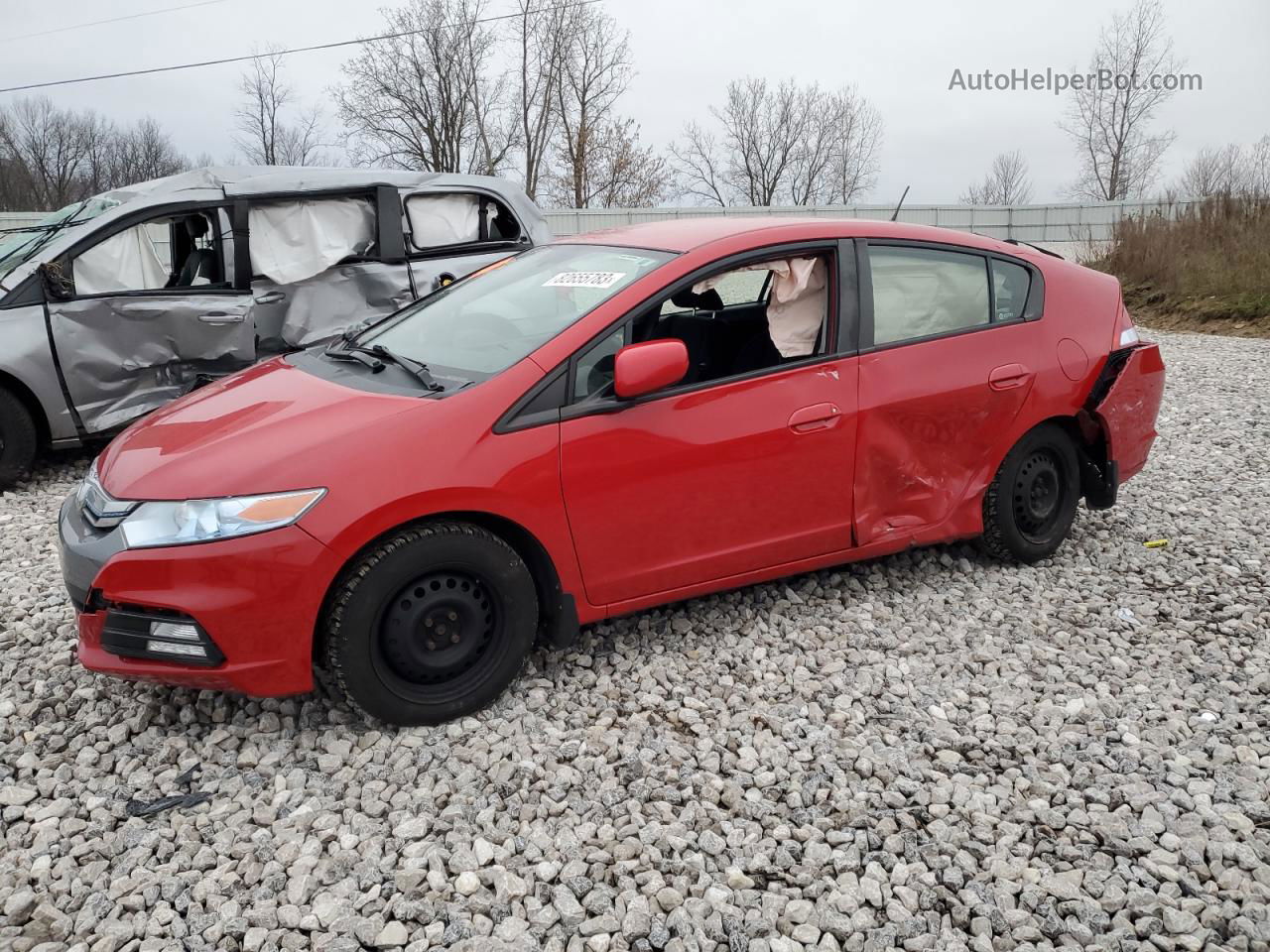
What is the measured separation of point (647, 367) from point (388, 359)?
1.04m

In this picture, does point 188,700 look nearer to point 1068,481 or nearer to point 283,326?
point 1068,481

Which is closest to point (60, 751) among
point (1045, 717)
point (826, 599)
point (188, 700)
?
point (188, 700)

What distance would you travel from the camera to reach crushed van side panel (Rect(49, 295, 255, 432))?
6.35 meters

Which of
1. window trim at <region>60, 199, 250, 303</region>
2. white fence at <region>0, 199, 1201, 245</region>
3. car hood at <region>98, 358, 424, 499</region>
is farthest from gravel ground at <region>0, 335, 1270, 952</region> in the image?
white fence at <region>0, 199, 1201, 245</region>

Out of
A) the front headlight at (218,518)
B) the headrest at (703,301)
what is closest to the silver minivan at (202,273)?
the headrest at (703,301)

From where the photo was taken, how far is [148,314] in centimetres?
660

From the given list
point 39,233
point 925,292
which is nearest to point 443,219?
point 39,233

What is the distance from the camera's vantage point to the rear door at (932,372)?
396 centimetres

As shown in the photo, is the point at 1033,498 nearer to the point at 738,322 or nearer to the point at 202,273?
the point at 738,322

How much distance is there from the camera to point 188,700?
11.4 feet

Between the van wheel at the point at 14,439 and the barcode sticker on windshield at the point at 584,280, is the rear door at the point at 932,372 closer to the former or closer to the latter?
the barcode sticker on windshield at the point at 584,280

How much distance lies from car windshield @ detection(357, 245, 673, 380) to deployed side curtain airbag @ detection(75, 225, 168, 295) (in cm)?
340

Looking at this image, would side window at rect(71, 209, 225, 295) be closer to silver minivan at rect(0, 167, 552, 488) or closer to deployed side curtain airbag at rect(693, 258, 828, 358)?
silver minivan at rect(0, 167, 552, 488)

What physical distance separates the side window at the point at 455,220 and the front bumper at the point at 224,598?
5.14 m
